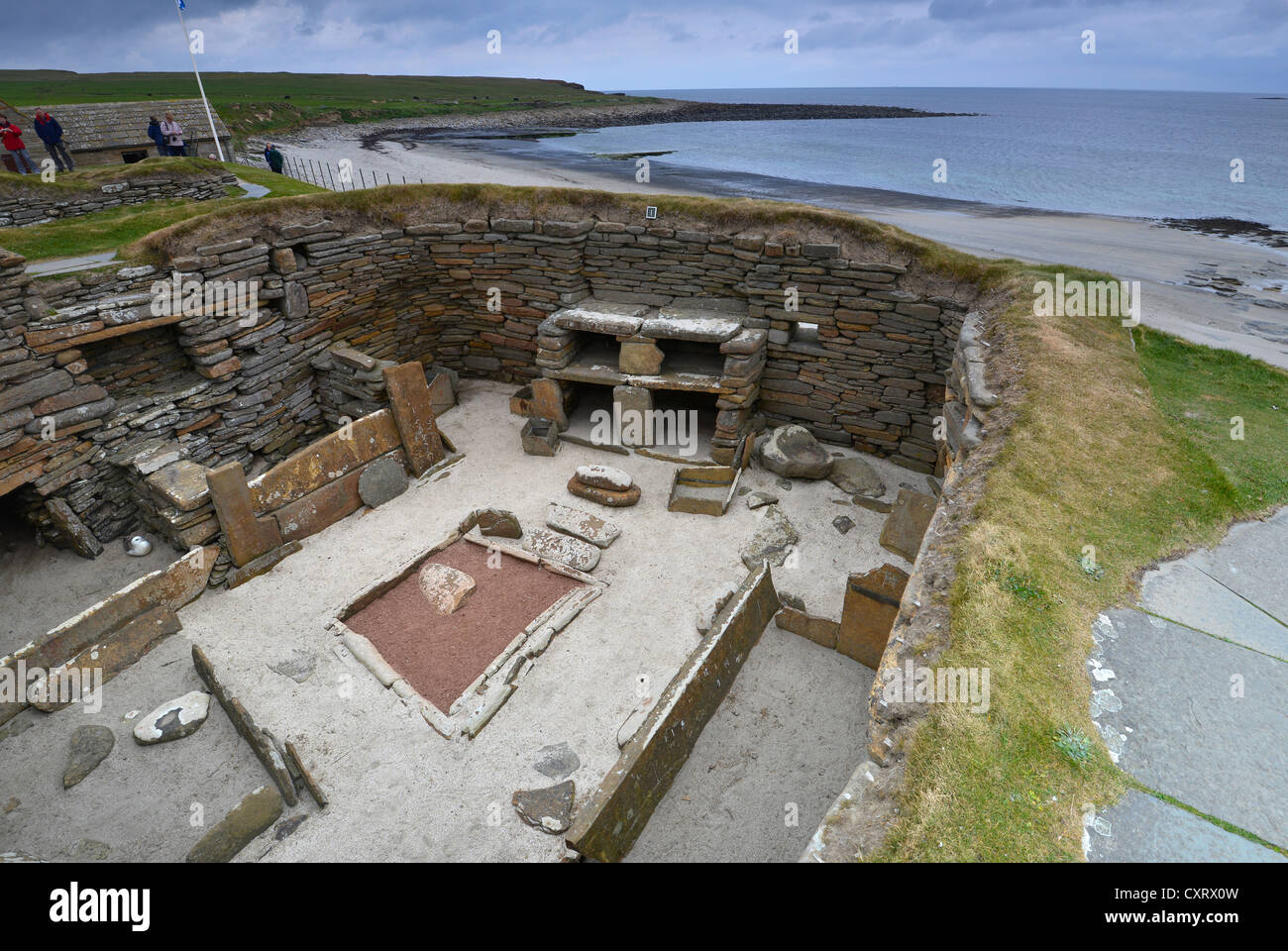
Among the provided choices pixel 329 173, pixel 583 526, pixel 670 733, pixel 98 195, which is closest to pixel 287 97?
pixel 329 173

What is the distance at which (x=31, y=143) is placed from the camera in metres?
18.5

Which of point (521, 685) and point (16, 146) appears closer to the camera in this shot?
point (521, 685)

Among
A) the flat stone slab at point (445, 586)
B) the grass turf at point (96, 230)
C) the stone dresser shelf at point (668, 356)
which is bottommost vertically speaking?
the flat stone slab at point (445, 586)

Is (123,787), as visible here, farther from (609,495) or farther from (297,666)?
(609,495)

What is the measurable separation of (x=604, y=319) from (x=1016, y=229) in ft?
60.4

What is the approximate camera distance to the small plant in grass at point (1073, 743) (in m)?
3.43

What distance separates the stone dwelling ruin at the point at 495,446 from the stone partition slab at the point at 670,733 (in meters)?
0.03

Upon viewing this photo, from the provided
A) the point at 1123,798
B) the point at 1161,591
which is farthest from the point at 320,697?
the point at 1161,591

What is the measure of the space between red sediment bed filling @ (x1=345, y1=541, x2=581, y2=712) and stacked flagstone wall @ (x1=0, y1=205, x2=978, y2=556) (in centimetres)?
415

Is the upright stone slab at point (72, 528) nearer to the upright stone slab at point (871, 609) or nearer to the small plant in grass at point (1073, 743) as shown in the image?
the upright stone slab at point (871, 609)

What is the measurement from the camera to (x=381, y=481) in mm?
9812

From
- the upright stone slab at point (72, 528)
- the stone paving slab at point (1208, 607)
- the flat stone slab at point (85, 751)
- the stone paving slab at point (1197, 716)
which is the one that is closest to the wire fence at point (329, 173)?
the upright stone slab at point (72, 528)
